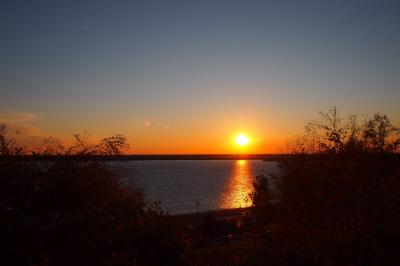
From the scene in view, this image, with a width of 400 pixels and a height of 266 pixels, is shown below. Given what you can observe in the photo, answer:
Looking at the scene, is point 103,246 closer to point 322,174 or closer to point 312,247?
point 312,247

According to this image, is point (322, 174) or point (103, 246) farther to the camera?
point (322, 174)

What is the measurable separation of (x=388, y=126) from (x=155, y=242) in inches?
2513

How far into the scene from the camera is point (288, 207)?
24.2m

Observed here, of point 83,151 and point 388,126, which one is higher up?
point 388,126

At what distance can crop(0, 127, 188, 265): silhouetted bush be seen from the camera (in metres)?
11.8

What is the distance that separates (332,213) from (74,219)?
30.8 feet

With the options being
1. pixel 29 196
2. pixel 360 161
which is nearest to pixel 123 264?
pixel 29 196

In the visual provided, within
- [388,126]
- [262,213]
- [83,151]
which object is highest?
[388,126]

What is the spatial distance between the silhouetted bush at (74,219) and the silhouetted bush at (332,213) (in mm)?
3155

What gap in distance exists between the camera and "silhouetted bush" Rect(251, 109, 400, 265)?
40.4 ft

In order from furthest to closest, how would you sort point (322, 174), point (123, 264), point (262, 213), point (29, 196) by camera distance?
point (262, 213) → point (322, 174) → point (29, 196) → point (123, 264)

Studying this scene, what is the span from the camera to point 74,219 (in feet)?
46.3

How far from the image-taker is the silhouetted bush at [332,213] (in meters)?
12.3

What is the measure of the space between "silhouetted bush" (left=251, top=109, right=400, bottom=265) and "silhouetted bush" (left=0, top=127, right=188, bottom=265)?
3155 millimetres
